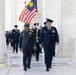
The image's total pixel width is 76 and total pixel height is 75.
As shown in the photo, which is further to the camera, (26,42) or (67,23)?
(67,23)

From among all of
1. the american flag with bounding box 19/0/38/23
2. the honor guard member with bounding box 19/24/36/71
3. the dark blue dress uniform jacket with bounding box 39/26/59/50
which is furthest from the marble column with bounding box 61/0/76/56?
the dark blue dress uniform jacket with bounding box 39/26/59/50

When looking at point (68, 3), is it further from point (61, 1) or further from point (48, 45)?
point (48, 45)

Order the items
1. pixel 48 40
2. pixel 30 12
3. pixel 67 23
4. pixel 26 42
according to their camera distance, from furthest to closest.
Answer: pixel 30 12
pixel 67 23
pixel 26 42
pixel 48 40

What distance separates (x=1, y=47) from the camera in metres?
15.2

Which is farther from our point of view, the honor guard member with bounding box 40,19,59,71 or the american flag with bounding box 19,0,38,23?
the american flag with bounding box 19,0,38,23

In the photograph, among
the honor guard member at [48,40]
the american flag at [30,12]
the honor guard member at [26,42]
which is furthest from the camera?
the american flag at [30,12]

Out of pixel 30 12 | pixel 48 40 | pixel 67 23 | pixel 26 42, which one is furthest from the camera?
pixel 30 12

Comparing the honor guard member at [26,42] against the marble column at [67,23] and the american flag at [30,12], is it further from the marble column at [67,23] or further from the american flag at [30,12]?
the marble column at [67,23]

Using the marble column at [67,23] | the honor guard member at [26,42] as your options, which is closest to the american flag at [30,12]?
the marble column at [67,23]

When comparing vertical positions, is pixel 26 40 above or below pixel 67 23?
below

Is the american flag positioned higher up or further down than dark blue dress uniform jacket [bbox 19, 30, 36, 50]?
higher up

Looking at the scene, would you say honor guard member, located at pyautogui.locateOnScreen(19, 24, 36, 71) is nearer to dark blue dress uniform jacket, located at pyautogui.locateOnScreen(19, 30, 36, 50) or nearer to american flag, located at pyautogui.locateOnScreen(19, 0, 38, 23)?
dark blue dress uniform jacket, located at pyautogui.locateOnScreen(19, 30, 36, 50)

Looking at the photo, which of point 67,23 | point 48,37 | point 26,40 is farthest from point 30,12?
point 48,37

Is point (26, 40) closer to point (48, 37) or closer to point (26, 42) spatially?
point (26, 42)
